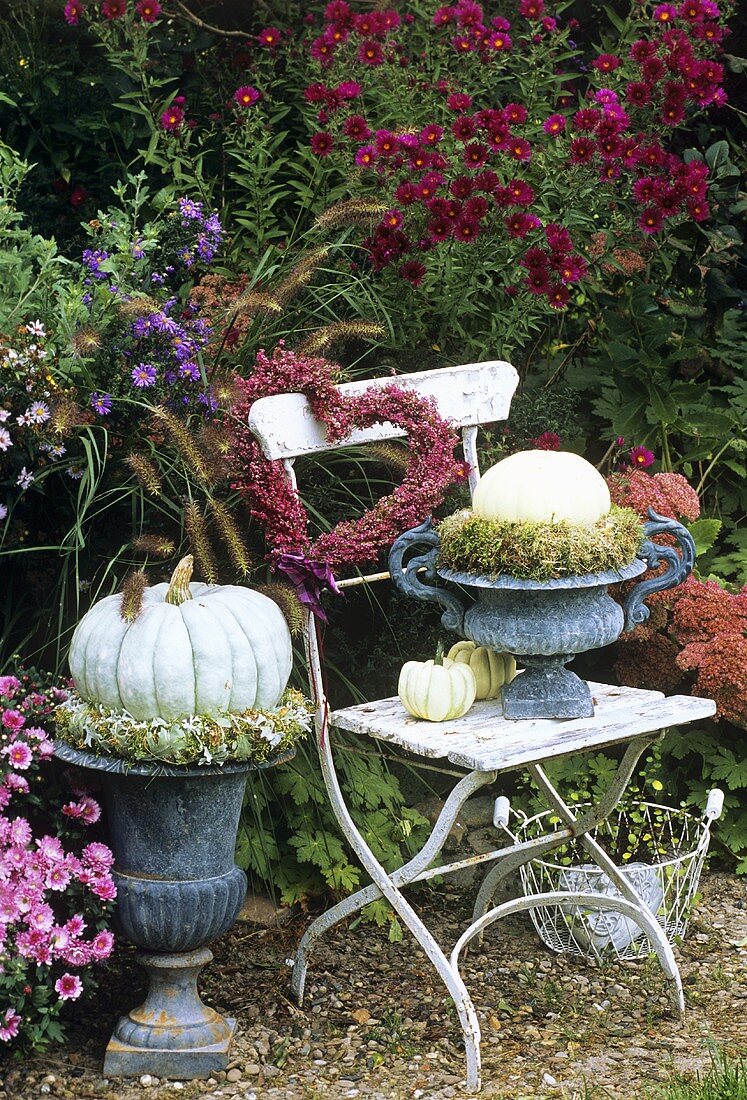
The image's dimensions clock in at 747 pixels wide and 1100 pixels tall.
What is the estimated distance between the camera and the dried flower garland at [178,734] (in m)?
2.62

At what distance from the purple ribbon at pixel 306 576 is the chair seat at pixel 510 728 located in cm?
27

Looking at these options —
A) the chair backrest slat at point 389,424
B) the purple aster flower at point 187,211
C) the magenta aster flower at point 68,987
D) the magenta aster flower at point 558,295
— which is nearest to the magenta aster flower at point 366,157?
the purple aster flower at point 187,211

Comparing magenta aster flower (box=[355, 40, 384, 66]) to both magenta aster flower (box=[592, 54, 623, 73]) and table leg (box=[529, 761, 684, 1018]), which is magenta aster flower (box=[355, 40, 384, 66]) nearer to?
magenta aster flower (box=[592, 54, 623, 73])

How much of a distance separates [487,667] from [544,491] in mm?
487

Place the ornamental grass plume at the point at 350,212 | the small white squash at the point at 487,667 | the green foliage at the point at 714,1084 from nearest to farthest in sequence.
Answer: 1. the green foliage at the point at 714,1084
2. the small white squash at the point at 487,667
3. the ornamental grass plume at the point at 350,212

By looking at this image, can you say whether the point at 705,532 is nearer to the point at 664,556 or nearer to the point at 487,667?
the point at 664,556

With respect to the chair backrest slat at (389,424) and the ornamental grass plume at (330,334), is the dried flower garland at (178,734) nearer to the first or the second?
the chair backrest slat at (389,424)

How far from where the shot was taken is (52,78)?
450cm

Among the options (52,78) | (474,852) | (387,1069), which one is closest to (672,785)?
(474,852)

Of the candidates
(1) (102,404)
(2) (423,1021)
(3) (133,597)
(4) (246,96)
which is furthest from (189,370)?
(2) (423,1021)

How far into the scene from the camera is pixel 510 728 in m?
2.86

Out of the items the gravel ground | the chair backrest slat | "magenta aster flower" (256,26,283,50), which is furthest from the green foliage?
"magenta aster flower" (256,26,283,50)

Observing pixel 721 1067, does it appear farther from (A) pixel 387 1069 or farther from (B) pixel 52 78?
(B) pixel 52 78

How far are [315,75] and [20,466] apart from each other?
76.8 inches
